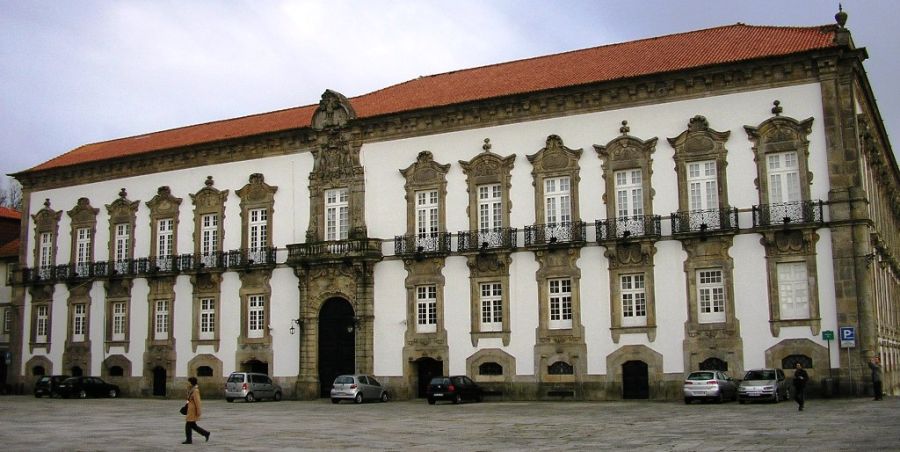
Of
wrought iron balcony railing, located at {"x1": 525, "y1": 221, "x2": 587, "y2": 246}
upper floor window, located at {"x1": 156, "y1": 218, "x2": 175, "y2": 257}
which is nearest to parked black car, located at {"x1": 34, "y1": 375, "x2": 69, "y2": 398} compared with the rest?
upper floor window, located at {"x1": 156, "y1": 218, "x2": 175, "y2": 257}

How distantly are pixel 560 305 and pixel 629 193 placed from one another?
5502 millimetres

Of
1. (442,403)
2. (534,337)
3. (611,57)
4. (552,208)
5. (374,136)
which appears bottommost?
(442,403)

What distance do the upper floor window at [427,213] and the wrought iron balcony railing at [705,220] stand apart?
11035 mm

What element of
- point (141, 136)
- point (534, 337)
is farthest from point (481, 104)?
point (141, 136)

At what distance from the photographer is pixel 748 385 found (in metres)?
33.4

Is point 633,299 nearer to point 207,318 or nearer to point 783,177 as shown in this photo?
point 783,177

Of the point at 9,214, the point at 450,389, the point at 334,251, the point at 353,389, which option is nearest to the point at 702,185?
the point at 450,389

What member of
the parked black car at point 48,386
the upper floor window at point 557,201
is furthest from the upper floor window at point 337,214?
the parked black car at point 48,386

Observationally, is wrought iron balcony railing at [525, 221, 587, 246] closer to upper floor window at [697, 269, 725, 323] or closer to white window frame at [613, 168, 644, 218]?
white window frame at [613, 168, 644, 218]

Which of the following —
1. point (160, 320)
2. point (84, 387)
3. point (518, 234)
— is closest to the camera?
point (518, 234)

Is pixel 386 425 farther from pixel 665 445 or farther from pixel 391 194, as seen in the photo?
pixel 391 194

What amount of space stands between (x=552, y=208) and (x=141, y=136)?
28.9 meters

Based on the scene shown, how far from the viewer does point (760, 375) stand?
33.9m

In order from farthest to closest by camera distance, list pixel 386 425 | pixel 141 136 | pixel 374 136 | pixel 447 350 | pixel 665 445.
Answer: pixel 141 136 → pixel 374 136 → pixel 447 350 → pixel 386 425 → pixel 665 445
